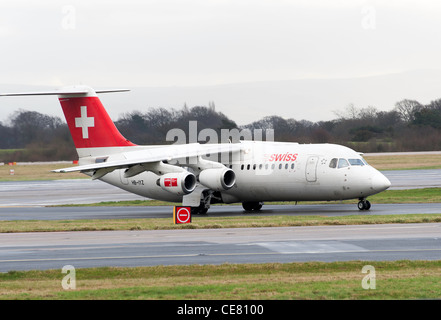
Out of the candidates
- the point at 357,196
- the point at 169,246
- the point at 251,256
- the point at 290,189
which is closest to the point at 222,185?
the point at 290,189

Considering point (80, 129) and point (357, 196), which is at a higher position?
point (80, 129)

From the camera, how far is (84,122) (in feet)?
129

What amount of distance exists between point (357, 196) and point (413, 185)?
1718 centimetres

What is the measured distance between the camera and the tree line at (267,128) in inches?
2394

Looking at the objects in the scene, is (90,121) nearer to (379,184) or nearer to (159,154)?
(159,154)

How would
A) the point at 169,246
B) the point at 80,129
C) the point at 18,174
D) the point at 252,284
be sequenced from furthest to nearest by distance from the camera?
the point at 18,174
the point at 80,129
the point at 169,246
the point at 252,284

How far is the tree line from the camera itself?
60.8 meters

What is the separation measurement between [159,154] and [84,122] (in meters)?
4.84

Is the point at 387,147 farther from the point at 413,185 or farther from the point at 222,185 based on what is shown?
the point at 222,185

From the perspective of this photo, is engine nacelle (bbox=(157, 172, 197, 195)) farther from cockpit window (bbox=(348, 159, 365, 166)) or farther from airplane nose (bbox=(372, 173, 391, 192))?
airplane nose (bbox=(372, 173, 391, 192))

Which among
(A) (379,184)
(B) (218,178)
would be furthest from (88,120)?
(A) (379,184)

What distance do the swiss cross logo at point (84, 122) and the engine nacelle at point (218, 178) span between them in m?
6.85

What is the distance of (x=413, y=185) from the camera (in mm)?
49344
